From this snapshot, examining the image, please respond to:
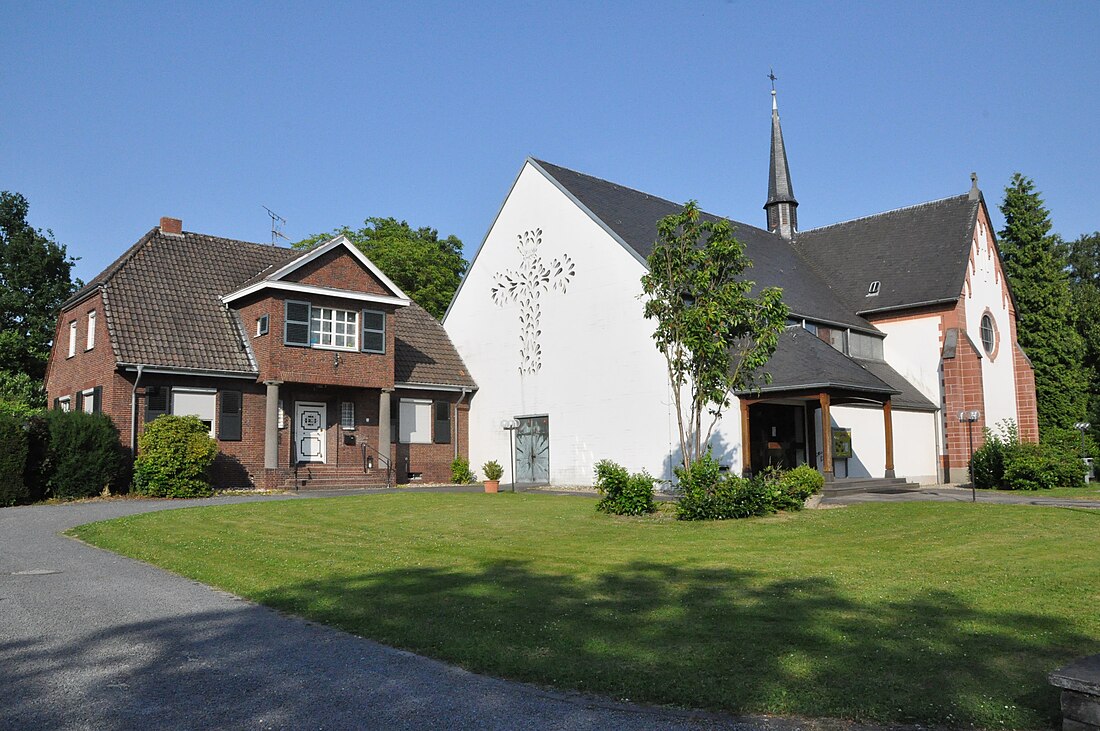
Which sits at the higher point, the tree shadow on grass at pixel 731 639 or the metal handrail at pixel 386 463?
the metal handrail at pixel 386 463

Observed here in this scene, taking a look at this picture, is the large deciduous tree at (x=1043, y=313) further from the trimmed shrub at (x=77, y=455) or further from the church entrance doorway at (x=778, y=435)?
the trimmed shrub at (x=77, y=455)

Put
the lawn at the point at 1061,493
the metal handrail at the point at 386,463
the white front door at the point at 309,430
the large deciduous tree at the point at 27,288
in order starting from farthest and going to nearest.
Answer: the large deciduous tree at the point at 27,288 < the metal handrail at the point at 386,463 < the white front door at the point at 309,430 < the lawn at the point at 1061,493

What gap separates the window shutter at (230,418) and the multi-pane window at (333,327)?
2723mm

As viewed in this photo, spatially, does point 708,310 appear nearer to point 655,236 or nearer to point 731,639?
point 731,639

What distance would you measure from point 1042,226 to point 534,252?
25551 millimetres

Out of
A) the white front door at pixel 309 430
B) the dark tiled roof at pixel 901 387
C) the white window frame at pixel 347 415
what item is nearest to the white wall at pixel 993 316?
the dark tiled roof at pixel 901 387

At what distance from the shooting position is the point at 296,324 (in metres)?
25.3

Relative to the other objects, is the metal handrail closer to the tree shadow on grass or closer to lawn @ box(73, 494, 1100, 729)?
lawn @ box(73, 494, 1100, 729)

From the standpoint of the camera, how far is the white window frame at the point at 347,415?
27375mm

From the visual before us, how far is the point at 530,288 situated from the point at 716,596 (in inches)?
844

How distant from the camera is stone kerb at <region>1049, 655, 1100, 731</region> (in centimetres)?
435

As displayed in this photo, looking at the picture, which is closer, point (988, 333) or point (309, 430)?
point (309, 430)

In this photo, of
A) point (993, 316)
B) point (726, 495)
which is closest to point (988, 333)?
point (993, 316)

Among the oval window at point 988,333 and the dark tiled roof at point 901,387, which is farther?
the oval window at point 988,333
